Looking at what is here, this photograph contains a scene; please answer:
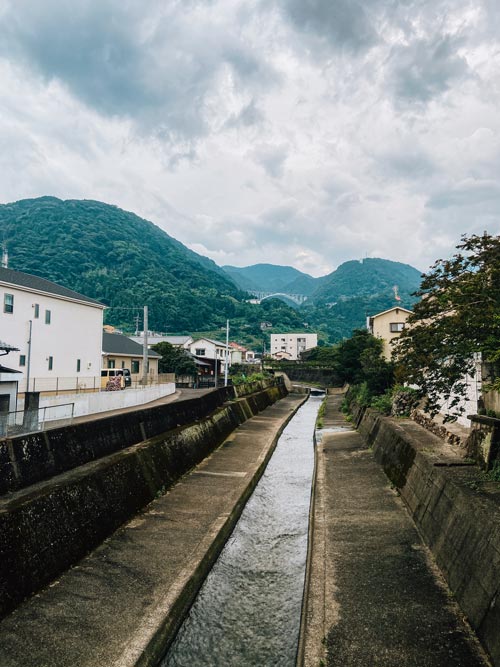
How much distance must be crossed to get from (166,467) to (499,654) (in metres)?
11.2

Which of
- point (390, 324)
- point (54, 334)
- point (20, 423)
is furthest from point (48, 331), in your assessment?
point (390, 324)

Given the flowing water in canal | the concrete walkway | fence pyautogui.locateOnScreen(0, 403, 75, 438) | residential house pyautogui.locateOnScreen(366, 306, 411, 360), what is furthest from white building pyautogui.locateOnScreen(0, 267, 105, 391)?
residential house pyautogui.locateOnScreen(366, 306, 411, 360)

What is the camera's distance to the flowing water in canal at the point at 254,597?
733 cm

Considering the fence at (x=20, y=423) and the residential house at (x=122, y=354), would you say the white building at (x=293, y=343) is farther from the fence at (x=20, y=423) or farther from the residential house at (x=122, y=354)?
the fence at (x=20, y=423)

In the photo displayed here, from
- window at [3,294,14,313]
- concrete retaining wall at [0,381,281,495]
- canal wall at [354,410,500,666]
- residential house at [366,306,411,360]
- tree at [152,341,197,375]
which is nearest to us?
canal wall at [354,410,500,666]

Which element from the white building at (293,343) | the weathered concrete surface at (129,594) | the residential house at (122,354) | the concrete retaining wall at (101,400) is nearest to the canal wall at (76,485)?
the weathered concrete surface at (129,594)

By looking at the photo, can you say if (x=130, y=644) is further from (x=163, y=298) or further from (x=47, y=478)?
(x=163, y=298)

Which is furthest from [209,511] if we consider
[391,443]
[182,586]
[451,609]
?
[391,443]

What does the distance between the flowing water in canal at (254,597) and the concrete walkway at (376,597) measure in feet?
2.15

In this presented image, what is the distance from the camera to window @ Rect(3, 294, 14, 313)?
30672 mm

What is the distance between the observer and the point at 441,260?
14.0 metres

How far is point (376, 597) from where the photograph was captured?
797 centimetres

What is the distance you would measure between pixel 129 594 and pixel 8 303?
2799cm

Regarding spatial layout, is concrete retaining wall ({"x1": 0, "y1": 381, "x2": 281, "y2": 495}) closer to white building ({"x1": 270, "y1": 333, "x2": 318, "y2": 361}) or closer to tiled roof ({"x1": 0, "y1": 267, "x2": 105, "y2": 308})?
tiled roof ({"x1": 0, "y1": 267, "x2": 105, "y2": 308})
